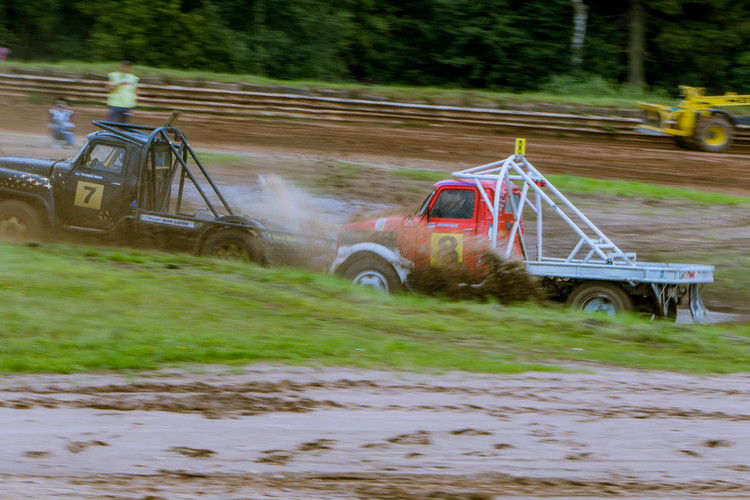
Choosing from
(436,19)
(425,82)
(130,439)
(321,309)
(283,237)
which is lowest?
(130,439)

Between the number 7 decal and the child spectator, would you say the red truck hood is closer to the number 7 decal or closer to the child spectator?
the number 7 decal

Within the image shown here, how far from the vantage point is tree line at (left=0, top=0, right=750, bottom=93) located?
3020 cm

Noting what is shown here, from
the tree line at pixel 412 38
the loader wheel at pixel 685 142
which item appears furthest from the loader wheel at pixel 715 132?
the tree line at pixel 412 38

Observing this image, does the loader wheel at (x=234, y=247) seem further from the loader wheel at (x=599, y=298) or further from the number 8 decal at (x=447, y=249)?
the loader wheel at (x=599, y=298)

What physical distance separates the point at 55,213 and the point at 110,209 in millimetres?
715

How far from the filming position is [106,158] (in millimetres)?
10984

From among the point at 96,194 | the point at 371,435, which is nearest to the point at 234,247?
the point at 96,194

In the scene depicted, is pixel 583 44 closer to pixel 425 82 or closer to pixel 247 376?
pixel 425 82

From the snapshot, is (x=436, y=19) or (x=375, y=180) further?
(x=436, y=19)

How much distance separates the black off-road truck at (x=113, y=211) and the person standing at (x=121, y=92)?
18.2ft

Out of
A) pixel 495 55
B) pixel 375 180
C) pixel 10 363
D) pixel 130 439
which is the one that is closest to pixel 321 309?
pixel 10 363

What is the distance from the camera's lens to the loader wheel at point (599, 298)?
9.95m

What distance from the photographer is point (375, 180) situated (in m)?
16.1

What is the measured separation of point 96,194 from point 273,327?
4.41 meters
